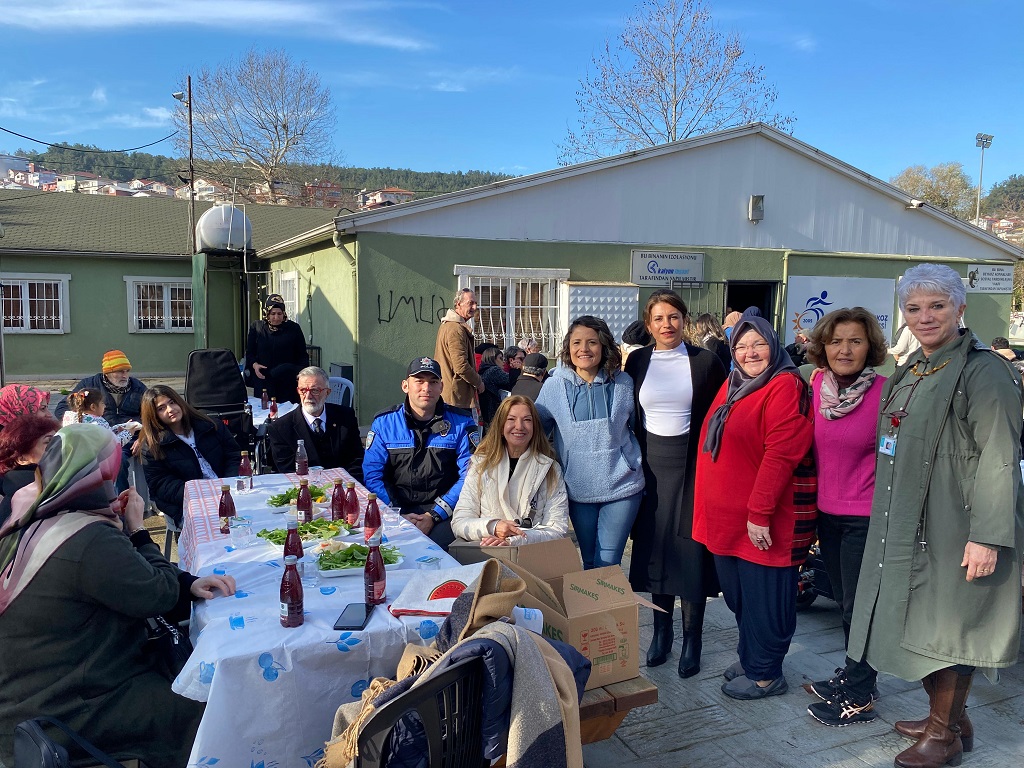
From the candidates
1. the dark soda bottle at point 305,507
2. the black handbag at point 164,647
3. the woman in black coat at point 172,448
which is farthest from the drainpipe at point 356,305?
the black handbag at point 164,647

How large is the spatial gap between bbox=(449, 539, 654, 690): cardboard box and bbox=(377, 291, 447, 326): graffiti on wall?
7.85 meters

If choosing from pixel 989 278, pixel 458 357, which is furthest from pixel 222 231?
pixel 989 278

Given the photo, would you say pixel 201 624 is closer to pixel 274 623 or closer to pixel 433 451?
pixel 274 623

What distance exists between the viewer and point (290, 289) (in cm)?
1428

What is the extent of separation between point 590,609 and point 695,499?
1148mm

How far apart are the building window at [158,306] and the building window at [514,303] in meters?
10.2

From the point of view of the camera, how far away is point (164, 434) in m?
4.71

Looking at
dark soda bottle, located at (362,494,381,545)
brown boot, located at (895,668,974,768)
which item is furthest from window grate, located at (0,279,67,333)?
brown boot, located at (895,668,974,768)

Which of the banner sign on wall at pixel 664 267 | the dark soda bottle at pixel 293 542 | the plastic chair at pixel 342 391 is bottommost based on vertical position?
the dark soda bottle at pixel 293 542

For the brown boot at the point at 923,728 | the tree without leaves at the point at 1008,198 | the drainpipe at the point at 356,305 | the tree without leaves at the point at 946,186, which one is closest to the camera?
the brown boot at the point at 923,728

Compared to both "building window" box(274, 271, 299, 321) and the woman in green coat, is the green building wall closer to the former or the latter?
"building window" box(274, 271, 299, 321)

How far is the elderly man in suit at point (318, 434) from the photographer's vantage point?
16.5 feet

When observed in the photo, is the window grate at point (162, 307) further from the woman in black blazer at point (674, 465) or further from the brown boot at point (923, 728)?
the brown boot at point (923, 728)

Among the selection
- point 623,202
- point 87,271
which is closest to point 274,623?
point 623,202
